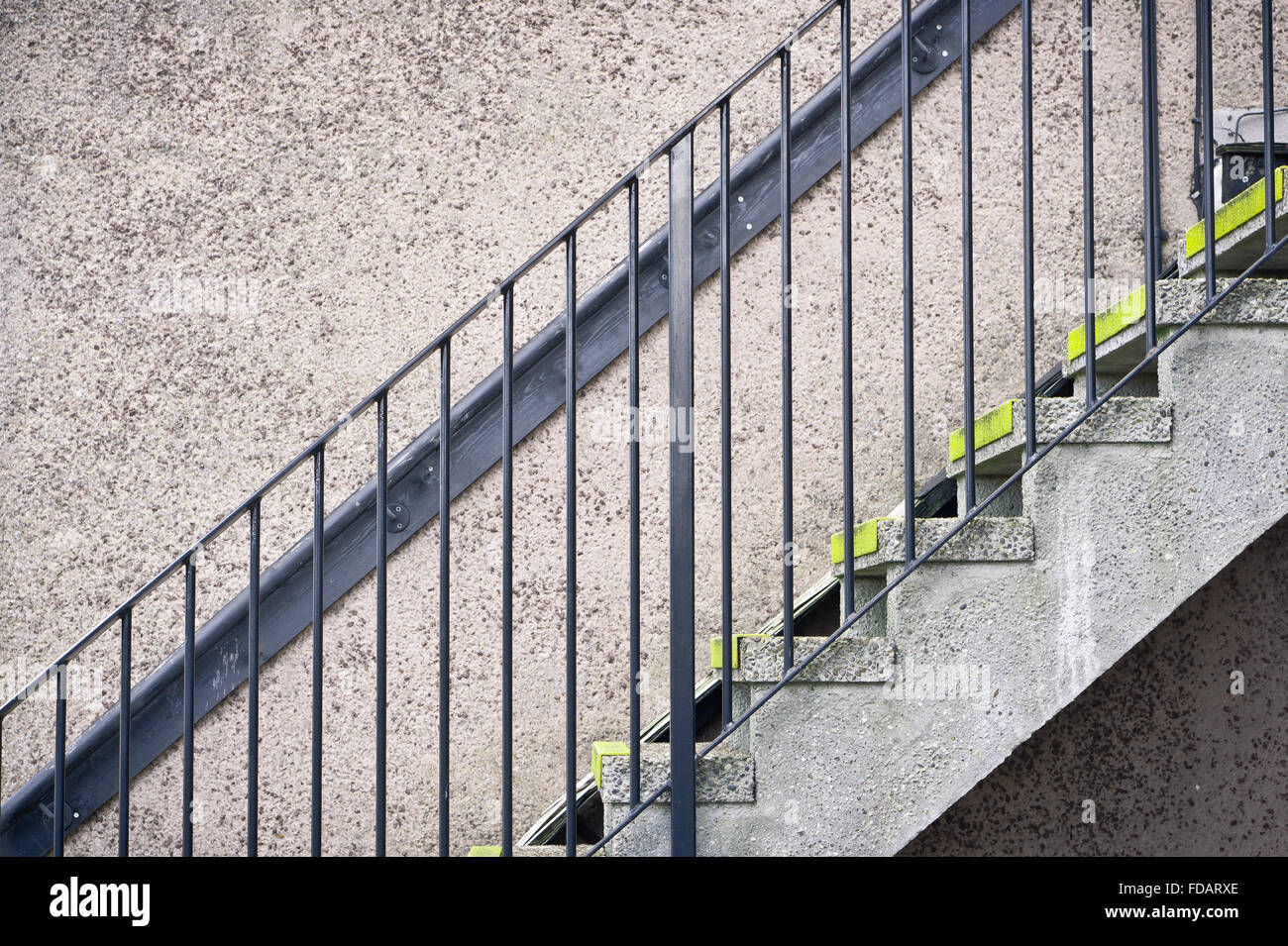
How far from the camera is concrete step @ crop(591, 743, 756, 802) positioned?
1.63m

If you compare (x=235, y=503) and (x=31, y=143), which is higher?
(x=31, y=143)

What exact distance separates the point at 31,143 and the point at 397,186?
91cm

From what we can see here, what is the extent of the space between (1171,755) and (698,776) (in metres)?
1.52

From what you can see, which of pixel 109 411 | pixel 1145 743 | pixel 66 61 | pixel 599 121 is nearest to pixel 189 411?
pixel 109 411

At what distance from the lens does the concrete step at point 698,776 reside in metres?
A: 1.63

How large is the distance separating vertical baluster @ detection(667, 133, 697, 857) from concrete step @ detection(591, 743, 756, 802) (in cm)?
3

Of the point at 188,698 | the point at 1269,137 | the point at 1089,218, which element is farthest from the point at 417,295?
the point at 1269,137

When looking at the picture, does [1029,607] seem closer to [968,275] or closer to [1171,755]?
[968,275]

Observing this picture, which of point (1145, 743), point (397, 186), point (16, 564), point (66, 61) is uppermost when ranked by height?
point (66, 61)

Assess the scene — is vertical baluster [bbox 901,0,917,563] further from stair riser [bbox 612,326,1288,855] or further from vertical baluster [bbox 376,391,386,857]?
vertical baluster [bbox 376,391,386,857]

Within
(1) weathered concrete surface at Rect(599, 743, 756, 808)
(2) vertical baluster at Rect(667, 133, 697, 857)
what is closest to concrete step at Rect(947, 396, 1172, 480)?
(2) vertical baluster at Rect(667, 133, 697, 857)

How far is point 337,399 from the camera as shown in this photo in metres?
2.61
